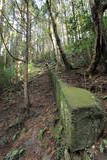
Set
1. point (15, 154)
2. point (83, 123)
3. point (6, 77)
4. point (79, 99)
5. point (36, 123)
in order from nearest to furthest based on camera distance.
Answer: point (83, 123)
point (79, 99)
point (15, 154)
point (36, 123)
point (6, 77)

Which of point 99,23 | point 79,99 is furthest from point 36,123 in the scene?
point 99,23

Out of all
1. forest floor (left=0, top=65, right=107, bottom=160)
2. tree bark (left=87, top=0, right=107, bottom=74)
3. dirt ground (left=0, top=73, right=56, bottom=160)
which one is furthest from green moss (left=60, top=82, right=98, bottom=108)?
tree bark (left=87, top=0, right=107, bottom=74)

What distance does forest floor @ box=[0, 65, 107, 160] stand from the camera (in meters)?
5.35

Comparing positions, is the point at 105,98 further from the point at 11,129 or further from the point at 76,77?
the point at 11,129

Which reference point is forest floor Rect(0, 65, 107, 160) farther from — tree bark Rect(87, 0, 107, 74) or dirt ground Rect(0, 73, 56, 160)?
tree bark Rect(87, 0, 107, 74)

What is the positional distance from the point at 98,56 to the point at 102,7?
1.71 m

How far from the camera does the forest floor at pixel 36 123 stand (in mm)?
5349

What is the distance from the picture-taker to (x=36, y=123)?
271 inches

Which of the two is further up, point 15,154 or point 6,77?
point 6,77

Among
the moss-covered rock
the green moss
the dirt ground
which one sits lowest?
the dirt ground

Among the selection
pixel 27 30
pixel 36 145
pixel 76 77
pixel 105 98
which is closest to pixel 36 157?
pixel 36 145

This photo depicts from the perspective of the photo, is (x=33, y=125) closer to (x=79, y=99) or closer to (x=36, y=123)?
(x=36, y=123)

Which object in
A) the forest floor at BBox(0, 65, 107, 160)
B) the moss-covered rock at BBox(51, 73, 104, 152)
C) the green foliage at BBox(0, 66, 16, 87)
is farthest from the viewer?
the green foliage at BBox(0, 66, 16, 87)

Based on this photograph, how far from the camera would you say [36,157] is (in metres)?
5.21
